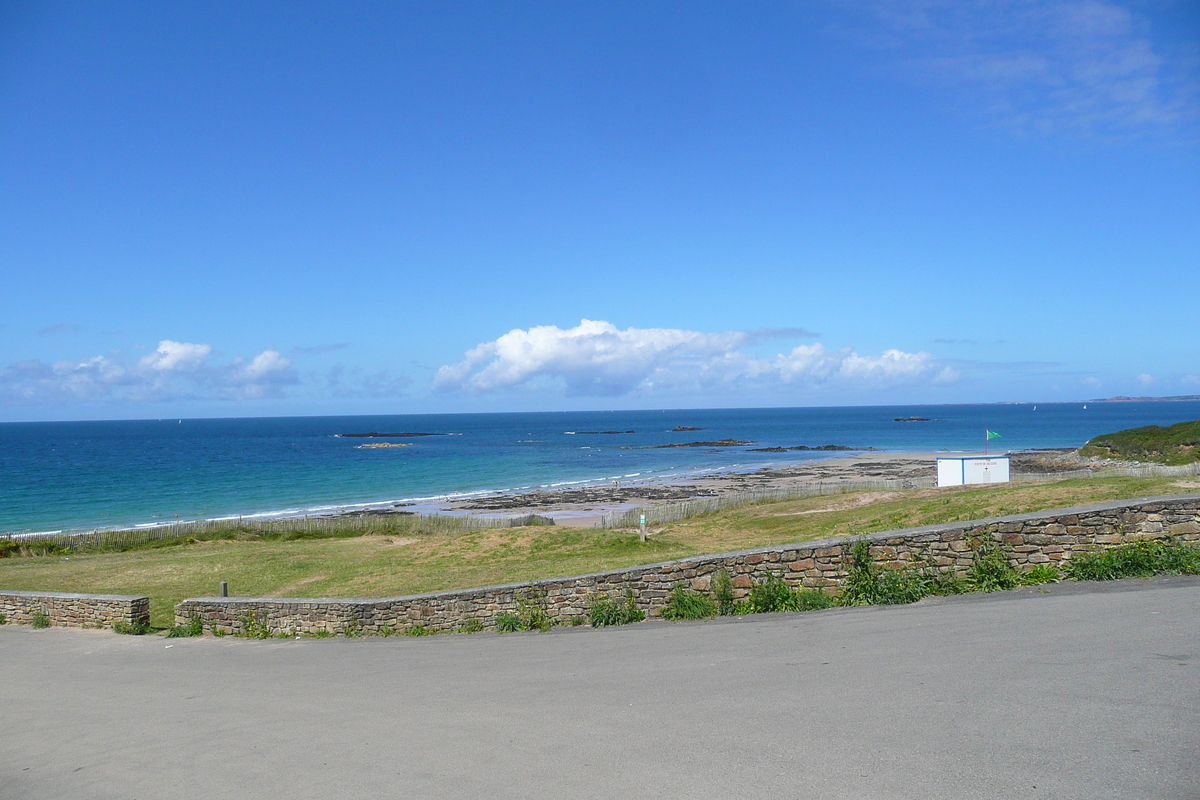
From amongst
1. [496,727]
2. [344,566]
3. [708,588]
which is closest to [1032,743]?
[496,727]

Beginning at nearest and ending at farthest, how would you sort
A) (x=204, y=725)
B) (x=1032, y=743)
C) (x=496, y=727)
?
(x=1032, y=743), (x=496, y=727), (x=204, y=725)

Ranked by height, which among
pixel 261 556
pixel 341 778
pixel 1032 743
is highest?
pixel 1032 743

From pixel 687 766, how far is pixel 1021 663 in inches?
143

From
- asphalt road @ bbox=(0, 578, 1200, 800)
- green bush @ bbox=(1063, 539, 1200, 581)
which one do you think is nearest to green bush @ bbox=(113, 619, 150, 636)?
asphalt road @ bbox=(0, 578, 1200, 800)

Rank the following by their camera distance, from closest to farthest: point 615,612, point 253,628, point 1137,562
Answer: point 1137,562, point 615,612, point 253,628

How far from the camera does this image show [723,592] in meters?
11.1

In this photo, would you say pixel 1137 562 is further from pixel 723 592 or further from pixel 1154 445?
pixel 1154 445

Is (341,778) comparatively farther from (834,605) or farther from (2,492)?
(2,492)

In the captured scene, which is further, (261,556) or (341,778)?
(261,556)

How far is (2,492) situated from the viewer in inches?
2283

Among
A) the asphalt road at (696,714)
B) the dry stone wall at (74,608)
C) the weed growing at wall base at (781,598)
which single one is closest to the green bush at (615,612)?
the asphalt road at (696,714)

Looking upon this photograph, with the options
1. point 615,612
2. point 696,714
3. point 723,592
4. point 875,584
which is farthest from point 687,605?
point 696,714

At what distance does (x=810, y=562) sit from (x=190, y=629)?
35.9 feet

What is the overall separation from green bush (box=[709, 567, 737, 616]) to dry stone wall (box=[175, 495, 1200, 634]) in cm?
11
